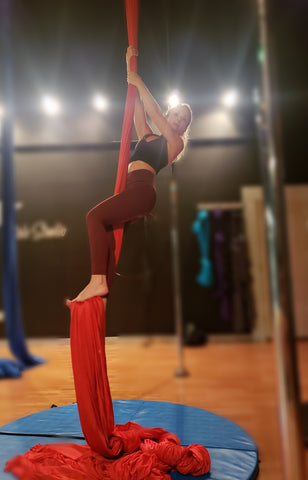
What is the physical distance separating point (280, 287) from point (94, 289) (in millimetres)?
802

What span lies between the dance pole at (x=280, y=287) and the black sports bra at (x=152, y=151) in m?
0.77

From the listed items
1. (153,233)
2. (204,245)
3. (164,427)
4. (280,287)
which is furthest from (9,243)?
(280,287)

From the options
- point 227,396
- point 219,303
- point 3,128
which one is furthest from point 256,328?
point 3,128

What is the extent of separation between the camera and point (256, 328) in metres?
3.96

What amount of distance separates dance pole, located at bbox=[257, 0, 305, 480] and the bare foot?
2.49 ft

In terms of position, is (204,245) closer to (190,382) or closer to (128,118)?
(190,382)

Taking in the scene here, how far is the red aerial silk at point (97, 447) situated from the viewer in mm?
1199

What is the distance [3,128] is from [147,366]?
258cm

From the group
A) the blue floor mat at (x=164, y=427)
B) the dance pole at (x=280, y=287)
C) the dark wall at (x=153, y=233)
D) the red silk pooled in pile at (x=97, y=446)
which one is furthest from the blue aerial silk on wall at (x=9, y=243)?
the dance pole at (x=280, y=287)

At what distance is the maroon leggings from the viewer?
4.33 feet

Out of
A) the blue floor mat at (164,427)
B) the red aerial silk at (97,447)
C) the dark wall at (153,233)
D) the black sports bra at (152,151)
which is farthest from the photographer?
the dark wall at (153,233)

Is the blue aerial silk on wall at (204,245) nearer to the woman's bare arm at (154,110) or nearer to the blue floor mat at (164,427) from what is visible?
the blue floor mat at (164,427)

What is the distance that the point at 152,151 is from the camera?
4.64ft

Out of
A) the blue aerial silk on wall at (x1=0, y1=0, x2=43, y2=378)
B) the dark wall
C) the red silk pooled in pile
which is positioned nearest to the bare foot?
the red silk pooled in pile
